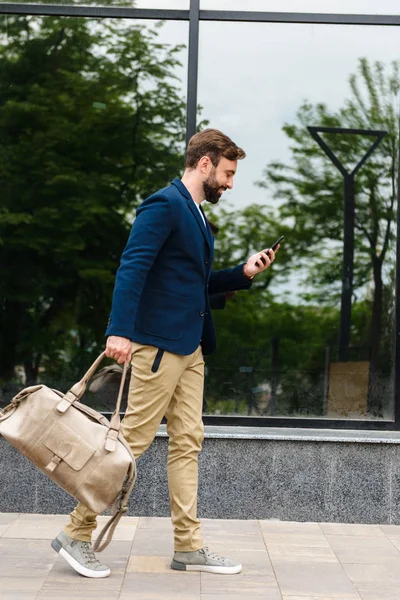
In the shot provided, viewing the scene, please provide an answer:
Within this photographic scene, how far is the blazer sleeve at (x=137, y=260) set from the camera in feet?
13.6

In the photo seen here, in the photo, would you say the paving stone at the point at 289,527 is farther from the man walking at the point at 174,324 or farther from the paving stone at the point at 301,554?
the man walking at the point at 174,324

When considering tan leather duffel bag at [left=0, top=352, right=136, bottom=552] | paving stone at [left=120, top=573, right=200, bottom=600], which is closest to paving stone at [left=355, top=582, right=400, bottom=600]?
paving stone at [left=120, top=573, right=200, bottom=600]

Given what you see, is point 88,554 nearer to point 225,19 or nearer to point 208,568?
point 208,568

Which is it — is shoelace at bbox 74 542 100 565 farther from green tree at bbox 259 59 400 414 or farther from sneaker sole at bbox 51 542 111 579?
green tree at bbox 259 59 400 414

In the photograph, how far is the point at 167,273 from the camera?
4.36 meters

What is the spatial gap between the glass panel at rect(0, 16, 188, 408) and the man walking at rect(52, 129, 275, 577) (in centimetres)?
191

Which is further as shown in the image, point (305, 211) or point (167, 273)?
point (305, 211)

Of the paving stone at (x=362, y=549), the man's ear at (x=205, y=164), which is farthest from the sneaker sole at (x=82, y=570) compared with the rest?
the man's ear at (x=205, y=164)

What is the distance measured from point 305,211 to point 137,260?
99.2 inches

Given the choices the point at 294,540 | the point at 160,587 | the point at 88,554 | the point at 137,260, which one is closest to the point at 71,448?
the point at 88,554

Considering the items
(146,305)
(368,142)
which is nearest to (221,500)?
(146,305)

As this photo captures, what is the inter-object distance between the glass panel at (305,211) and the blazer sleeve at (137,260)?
7.16 feet

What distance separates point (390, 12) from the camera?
6.27m

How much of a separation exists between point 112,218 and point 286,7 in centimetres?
174
